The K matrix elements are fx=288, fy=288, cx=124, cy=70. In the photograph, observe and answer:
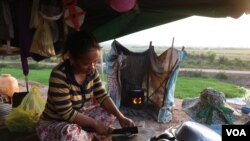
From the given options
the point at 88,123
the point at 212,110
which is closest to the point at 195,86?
the point at 212,110

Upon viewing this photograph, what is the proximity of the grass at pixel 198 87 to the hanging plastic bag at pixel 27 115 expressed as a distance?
5.86 meters

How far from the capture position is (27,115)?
319 cm

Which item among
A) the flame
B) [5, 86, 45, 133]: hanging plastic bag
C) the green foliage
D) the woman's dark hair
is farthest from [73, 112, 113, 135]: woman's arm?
the green foliage

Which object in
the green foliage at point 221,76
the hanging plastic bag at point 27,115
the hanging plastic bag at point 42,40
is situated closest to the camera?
the hanging plastic bag at point 27,115

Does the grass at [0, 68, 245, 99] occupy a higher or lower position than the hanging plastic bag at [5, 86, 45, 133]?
lower

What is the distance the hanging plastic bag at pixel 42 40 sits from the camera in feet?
10.6

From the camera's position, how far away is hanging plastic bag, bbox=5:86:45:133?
3.08 meters

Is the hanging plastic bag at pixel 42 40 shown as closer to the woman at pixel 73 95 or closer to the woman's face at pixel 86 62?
the woman at pixel 73 95

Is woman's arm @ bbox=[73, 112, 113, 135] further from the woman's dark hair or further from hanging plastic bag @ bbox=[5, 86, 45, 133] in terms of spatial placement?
hanging plastic bag @ bbox=[5, 86, 45, 133]

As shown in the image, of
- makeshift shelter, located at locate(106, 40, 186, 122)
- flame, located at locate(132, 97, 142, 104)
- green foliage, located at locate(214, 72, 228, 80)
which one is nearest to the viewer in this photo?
makeshift shelter, located at locate(106, 40, 186, 122)

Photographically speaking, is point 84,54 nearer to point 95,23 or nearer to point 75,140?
point 75,140

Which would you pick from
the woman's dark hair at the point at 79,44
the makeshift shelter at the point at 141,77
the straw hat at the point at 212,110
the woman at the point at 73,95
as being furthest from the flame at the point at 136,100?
the woman's dark hair at the point at 79,44

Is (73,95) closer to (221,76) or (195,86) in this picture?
(195,86)

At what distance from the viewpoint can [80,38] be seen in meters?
2.01
